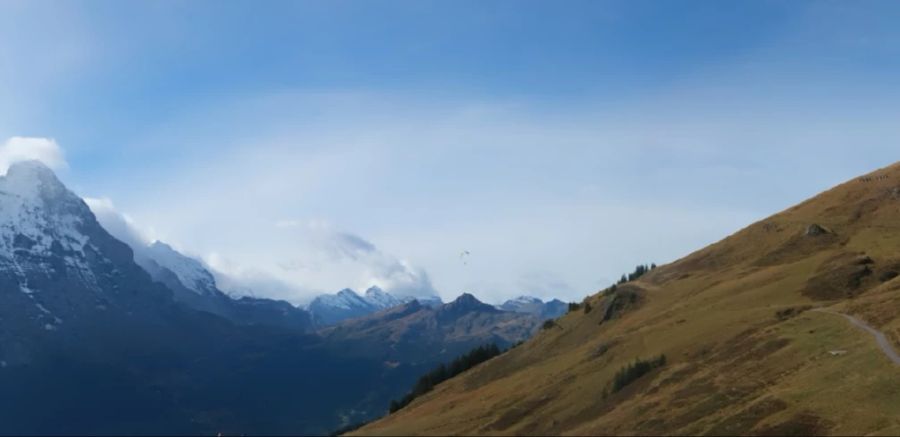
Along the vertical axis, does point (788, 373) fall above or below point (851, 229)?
below

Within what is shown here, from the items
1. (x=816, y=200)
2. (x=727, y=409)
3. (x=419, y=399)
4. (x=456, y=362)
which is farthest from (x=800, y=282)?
(x=456, y=362)

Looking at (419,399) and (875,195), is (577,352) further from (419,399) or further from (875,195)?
(875,195)

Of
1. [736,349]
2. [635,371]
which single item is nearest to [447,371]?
[635,371]

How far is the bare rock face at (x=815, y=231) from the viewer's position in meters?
143

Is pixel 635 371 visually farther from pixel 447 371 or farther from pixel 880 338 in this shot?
pixel 447 371

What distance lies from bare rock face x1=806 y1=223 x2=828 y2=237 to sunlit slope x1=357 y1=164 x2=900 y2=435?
0.36 metres

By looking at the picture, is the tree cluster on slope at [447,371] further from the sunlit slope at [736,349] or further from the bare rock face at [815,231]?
the bare rock face at [815,231]

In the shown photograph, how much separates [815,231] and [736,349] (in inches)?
2700

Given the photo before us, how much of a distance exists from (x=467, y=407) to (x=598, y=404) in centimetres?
3081

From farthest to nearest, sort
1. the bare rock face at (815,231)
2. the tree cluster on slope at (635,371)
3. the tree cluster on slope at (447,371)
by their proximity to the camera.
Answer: the tree cluster on slope at (447,371), the bare rock face at (815,231), the tree cluster on slope at (635,371)

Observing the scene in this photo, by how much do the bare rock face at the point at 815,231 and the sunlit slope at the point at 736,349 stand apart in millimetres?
358

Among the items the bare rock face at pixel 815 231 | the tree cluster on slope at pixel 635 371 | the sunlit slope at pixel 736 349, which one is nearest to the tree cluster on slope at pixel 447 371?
the sunlit slope at pixel 736 349

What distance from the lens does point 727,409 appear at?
71312 millimetres

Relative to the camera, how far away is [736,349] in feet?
294
